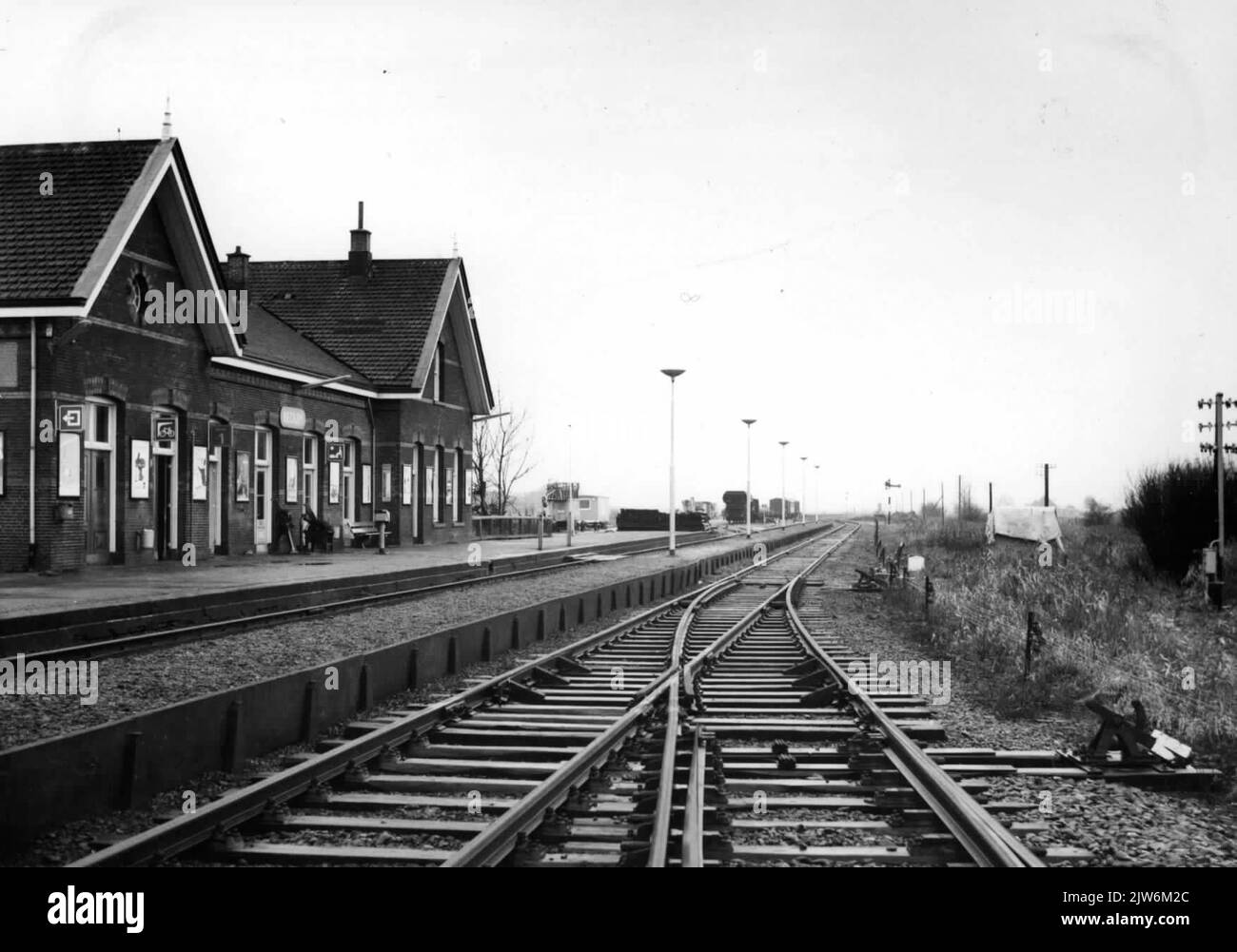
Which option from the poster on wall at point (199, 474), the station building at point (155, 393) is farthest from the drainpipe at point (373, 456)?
the poster on wall at point (199, 474)

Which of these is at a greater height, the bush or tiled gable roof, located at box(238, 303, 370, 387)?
tiled gable roof, located at box(238, 303, 370, 387)

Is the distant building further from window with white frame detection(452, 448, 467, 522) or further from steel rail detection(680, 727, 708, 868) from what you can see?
steel rail detection(680, 727, 708, 868)

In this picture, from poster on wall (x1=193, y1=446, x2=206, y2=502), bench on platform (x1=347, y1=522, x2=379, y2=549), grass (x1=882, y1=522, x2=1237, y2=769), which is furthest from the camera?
bench on platform (x1=347, y1=522, x2=379, y2=549)

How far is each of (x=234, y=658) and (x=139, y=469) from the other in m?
12.4

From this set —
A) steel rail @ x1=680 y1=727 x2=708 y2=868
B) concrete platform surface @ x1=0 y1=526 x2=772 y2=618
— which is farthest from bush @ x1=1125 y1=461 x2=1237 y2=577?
steel rail @ x1=680 y1=727 x2=708 y2=868

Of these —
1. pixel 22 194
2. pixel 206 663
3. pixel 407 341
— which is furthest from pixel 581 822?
pixel 407 341

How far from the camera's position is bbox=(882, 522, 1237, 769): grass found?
9.80 meters

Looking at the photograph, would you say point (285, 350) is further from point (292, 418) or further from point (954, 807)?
point (954, 807)

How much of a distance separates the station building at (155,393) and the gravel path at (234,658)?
22.4ft

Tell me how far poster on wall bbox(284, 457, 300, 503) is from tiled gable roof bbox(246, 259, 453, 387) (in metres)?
6.06

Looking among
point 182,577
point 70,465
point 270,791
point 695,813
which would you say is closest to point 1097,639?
point 695,813

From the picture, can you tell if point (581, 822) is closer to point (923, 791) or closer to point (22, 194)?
point (923, 791)

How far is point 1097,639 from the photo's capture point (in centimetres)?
1538
